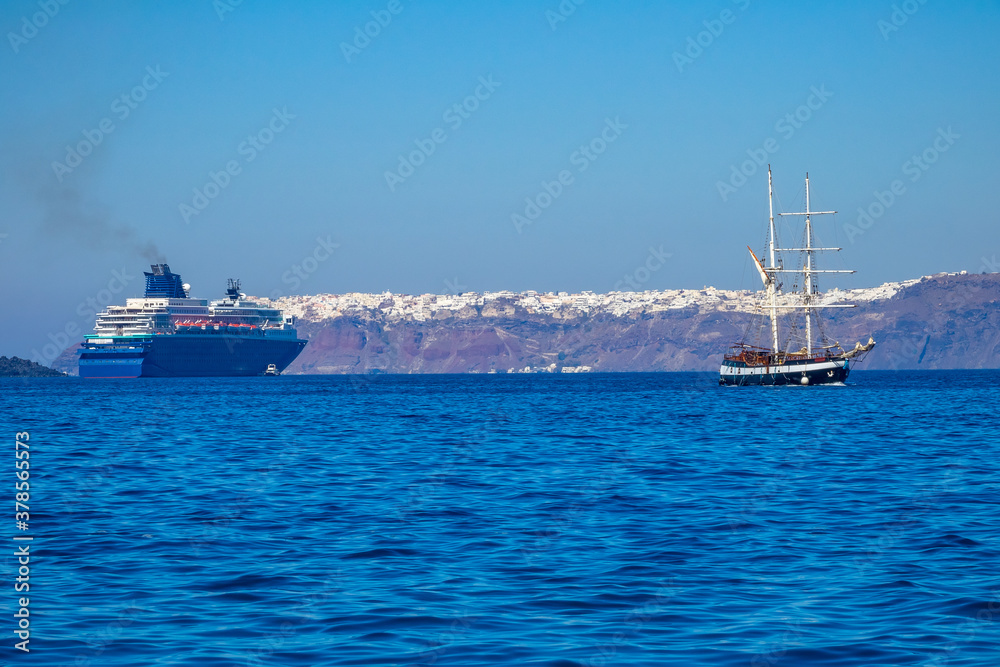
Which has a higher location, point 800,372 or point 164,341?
point 164,341

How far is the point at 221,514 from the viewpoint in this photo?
19.1 meters

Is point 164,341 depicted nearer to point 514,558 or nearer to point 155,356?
point 155,356

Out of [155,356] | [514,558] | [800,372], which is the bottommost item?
[514,558]

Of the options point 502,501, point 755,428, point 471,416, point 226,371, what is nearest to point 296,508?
point 502,501

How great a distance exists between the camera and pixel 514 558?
14.7 meters

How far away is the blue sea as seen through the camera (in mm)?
10406

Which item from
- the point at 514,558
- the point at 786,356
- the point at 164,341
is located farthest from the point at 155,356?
the point at 514,558

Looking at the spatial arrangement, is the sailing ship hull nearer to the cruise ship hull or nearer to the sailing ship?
the sailing ship

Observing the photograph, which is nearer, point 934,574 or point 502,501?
point 934,574

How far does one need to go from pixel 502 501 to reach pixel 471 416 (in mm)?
38243

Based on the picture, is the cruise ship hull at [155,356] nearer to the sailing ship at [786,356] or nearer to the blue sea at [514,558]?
the sailing ship at [786,356]

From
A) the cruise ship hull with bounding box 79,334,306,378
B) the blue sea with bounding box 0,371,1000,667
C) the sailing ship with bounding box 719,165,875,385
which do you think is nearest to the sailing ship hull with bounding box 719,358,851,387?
the sailing ship with bounding box 719,165,875,385

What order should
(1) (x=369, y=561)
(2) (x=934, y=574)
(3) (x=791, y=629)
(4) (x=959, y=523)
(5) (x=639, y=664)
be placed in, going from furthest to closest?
(4) (x=959, y=523) → (1) (x=369, y=561) → (2) (x=934, y=574) → (3) (x=791, y=629) → (5) (x=639, y=664)

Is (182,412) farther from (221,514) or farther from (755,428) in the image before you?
(221,514)
